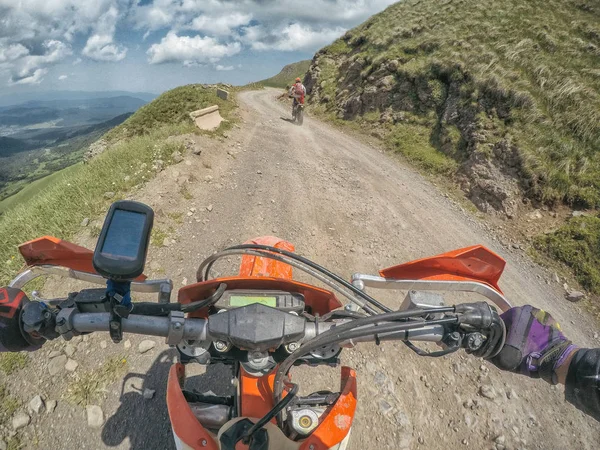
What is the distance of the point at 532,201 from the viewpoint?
33.1ft

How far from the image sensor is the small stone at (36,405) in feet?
13.0

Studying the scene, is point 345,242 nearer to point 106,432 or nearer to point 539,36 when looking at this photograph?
point 106,432

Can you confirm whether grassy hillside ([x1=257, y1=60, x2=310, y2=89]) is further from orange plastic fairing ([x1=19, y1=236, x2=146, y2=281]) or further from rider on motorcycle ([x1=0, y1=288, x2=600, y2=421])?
rider on motorcycle ([x1=0, y1=288, x2=600, y2=421])

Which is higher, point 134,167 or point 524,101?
point 524,101

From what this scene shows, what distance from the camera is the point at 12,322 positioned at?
66.7 inches

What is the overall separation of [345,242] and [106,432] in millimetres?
5448

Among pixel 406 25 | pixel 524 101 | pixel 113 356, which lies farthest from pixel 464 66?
pixel 113 356

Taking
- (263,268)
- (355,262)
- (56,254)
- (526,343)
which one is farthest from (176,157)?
(526,343)

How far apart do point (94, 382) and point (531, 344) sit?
4.82 metres

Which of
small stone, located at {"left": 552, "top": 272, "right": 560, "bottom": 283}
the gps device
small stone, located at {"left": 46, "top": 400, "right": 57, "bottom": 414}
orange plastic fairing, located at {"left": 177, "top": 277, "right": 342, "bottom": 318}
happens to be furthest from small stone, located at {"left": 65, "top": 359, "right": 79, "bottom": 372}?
small stone, located at {"left": 552, "top": 272, "right": 560, "bottom": 283}

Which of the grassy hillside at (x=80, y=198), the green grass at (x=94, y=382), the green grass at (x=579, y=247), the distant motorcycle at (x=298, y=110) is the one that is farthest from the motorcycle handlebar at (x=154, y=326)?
the distant motorcycle at (x=298, y=110)

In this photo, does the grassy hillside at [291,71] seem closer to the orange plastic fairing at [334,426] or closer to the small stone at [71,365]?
the small stone at [71,365]

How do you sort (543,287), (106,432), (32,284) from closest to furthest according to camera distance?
(106,432), (32,284), (543,287)

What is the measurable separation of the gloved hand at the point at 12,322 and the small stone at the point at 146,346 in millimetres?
3145
